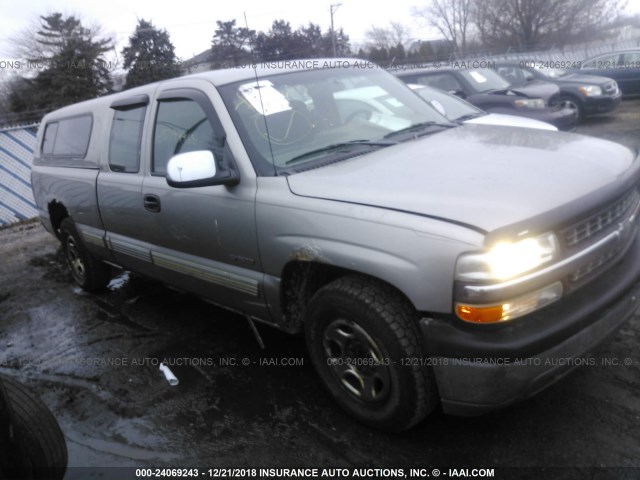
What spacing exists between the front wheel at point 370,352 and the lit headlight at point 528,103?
25.8 feet

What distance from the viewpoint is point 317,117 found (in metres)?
3.40

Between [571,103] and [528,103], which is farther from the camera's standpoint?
[571,103]

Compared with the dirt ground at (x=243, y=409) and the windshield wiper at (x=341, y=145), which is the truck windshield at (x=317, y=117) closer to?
the windshield wiper at (x=341, y=145)

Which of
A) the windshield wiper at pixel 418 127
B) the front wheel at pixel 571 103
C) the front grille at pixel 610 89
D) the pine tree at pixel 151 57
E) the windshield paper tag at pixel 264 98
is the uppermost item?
the pine tree at pixel 151 57

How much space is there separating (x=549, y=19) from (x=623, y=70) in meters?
24.7

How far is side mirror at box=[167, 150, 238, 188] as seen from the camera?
2988 millimetres

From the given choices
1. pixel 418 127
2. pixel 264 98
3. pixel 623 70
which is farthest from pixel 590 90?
pixel 264 98

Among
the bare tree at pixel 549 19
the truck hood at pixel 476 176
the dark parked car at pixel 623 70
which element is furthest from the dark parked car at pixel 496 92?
the bare tree at pixel 549 19

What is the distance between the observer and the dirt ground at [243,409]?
260 cm

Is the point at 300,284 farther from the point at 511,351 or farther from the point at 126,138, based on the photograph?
the point at 126,138

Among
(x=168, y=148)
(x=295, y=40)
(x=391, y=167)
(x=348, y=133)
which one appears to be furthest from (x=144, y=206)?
(x=295, y=40)

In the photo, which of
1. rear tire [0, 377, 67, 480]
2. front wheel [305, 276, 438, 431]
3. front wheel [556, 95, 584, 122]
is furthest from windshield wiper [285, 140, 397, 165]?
front wheel [556, 95, 584, 122]

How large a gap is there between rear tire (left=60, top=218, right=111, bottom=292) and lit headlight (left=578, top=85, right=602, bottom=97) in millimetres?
10897

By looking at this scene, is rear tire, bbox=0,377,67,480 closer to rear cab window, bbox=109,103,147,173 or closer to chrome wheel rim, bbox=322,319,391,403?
chrome wheel rim, bbox=322,319,391,403
